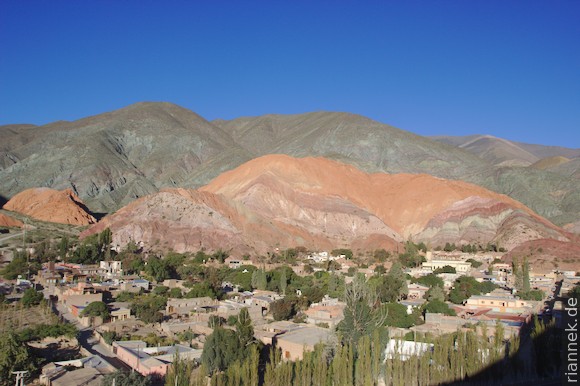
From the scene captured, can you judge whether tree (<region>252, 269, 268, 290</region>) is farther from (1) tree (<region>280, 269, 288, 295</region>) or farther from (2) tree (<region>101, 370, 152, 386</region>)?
(2) tree (<region>101, 370, 152, 386</region>)

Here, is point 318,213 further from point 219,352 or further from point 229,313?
point 219,352

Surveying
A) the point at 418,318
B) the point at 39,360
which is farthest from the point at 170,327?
the point at 418,318

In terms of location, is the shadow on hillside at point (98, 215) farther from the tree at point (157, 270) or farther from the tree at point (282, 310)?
the tree at point (282, 310)

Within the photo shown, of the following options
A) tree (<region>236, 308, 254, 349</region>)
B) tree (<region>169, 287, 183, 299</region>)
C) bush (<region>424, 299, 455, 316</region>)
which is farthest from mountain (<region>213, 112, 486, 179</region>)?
tree (<region>236, 308, 254, 349</region>)

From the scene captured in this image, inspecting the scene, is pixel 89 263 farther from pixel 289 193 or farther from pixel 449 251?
pixel 449 251

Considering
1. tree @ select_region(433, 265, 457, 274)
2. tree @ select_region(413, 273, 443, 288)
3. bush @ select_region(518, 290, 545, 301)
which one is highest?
tree @ select_region(433, 265, 457, 274)

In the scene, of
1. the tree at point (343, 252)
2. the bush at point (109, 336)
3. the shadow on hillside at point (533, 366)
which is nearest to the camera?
the shadow on hillside at point (533, 366)

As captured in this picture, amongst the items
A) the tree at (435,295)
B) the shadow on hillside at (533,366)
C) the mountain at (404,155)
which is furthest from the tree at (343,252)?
the mountain at (404,155)
